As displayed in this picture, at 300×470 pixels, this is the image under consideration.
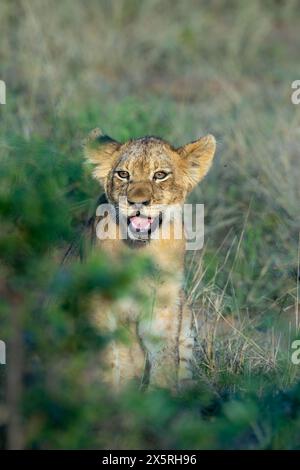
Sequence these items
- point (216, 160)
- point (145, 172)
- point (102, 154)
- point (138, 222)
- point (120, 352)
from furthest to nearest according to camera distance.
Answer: point (216, 160)
point (102, 154)
point (145, 172)
point (138, 222)
point (120, 352)

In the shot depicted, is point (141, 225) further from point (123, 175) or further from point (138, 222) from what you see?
point (123, 175)

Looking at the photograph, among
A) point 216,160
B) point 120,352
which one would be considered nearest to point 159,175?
point 120,352

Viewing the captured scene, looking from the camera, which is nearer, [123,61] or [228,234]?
[228,234]

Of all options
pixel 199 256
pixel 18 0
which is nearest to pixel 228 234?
pixel 199 256

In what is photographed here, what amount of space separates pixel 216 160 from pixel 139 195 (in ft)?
8.22

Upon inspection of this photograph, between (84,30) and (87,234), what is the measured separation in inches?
226

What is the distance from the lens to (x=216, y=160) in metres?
8.00

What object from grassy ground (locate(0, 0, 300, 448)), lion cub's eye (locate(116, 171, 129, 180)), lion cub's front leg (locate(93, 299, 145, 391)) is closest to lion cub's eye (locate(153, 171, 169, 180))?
lion cub's eye (locate(116, 171, 129, 180))

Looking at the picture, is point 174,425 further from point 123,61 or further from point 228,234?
point 123,61

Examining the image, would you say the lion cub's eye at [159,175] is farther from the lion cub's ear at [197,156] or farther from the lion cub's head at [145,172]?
the lion cub's ear at [197,156]

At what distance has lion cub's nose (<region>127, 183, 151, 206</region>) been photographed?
5.55m

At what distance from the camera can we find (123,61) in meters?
11.3

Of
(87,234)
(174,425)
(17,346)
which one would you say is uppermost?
(87,234)

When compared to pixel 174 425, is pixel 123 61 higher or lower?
higher
